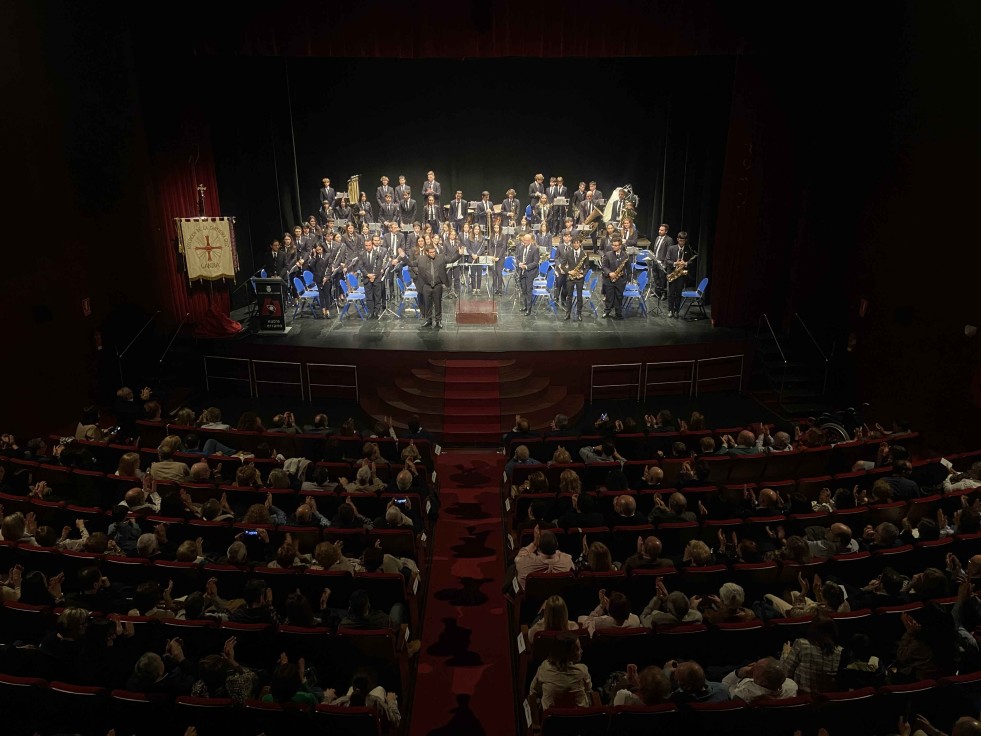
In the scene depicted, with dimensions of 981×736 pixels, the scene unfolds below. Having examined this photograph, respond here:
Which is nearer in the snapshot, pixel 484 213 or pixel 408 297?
pixel 408 297

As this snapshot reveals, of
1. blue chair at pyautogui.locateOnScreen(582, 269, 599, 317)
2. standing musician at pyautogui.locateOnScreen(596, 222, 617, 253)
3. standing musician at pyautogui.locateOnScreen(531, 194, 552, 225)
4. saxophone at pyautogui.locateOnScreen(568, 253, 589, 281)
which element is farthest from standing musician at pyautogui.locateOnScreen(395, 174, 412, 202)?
saxophone at pyautogui.locateOnScreen(568, 253, 589, 281)

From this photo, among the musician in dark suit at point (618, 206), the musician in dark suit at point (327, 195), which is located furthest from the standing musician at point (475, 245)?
the musician in dark suit at point (327, 195)

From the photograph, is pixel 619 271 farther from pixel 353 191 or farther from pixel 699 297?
pixel 353 191

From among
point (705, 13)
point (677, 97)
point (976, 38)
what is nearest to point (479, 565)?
point (976, 38)

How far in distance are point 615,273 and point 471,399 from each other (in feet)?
11.1

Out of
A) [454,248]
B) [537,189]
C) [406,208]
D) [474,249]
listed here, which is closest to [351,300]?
[454,248]

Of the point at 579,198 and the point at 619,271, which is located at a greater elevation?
the point at 579,198

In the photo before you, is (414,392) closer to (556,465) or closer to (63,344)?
(556,465)

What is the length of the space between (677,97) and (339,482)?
11.4 meters

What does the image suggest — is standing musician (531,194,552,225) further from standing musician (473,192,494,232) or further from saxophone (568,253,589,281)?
saxophone (568,253,589,281)

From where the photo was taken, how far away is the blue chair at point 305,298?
1280 cm

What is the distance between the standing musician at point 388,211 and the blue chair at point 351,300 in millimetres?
2424

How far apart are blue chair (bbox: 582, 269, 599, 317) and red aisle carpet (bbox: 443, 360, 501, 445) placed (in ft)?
8.51

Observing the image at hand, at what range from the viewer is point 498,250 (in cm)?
1350
